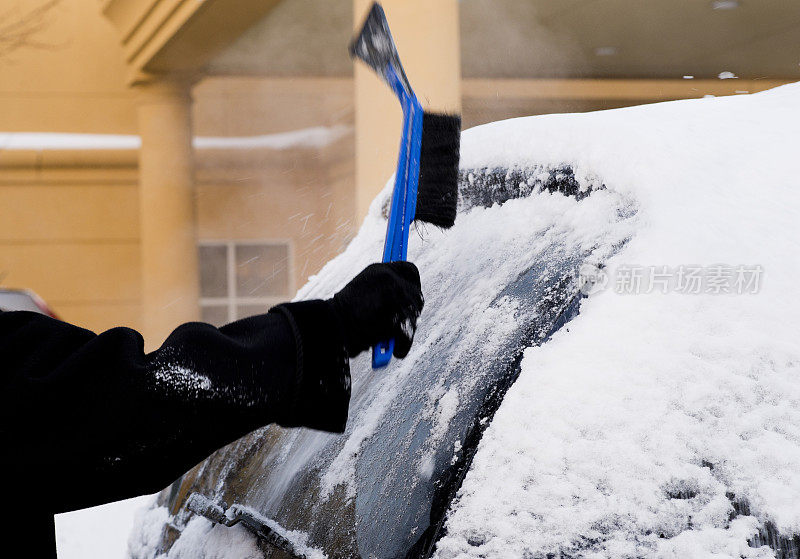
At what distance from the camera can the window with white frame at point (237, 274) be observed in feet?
27.7

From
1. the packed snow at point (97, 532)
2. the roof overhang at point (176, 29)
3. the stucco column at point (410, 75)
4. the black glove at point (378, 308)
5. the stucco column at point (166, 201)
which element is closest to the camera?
the black glove at point (378, 308)

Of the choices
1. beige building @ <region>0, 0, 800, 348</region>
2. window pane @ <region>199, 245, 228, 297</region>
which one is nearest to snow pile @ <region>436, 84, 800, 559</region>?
beige building @ <region>0, 0, 800, 348</region>

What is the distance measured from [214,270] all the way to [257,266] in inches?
19.7

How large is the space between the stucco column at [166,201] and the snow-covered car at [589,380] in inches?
257

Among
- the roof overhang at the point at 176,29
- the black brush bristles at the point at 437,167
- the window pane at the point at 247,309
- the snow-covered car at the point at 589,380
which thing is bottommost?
the window pane at the point at 247,309

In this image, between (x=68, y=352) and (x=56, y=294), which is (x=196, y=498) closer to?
(x=68, y=352)

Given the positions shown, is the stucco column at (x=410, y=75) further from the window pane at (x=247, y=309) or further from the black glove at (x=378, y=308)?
the window pane at (x=247, y=309)

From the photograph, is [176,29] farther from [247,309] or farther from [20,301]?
[247,309]

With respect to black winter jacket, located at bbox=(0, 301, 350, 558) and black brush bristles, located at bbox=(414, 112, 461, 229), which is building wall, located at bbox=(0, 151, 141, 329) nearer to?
black brush bristles, located at bbox=(414, 112, 461, 229)

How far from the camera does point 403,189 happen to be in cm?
117

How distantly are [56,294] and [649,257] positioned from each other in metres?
7.75

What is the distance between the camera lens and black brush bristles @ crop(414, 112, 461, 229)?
4.06 feet

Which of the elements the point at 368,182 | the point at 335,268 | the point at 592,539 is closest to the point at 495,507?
the point at 592,539

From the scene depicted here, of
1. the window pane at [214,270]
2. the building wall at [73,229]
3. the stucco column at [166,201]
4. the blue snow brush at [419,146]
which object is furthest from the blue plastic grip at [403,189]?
the window pane at [214,270]
